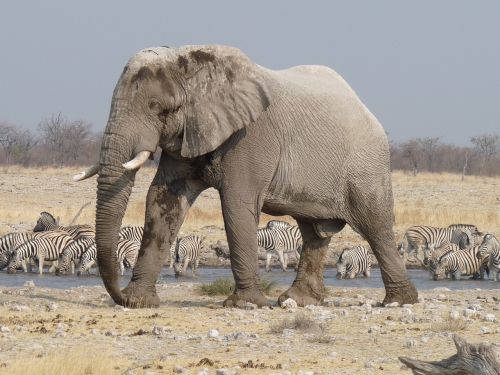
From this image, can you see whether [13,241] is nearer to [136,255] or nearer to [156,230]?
[136,255]

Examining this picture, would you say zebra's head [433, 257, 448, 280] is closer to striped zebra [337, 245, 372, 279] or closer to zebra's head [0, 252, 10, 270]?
striped zebra [337, 245, 372, 279]

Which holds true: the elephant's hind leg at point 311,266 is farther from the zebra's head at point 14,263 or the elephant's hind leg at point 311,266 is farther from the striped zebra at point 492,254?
the zebra's head at point 14,263

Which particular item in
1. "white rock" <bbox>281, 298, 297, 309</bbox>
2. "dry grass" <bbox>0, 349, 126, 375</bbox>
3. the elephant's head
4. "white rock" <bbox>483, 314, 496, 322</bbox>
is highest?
the elephant's head

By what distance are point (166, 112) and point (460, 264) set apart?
10708 mm

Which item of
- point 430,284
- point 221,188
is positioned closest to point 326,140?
point 221,188

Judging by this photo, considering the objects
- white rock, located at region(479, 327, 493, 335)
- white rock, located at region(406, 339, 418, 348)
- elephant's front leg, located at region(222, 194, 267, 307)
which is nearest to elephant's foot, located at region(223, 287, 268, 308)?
elephant's front leg, located at region(222, 194, 267, 307)

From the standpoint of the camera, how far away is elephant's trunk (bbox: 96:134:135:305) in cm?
1091

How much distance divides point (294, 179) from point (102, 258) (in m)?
2.09

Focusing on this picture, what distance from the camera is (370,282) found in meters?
20.0

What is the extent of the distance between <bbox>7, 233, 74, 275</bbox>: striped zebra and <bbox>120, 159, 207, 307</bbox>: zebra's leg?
29.4 feet

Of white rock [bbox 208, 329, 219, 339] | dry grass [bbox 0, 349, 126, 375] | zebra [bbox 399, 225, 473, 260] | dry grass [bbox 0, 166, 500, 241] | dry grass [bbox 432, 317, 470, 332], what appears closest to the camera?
dry grass [bbox 0, 349, 126, 375]

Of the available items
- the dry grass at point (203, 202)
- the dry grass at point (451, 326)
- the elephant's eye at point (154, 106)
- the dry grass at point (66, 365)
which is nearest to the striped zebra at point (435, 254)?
the dry grass at point (203, 202)

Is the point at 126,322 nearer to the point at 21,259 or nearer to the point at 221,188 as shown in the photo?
the point at 221,188

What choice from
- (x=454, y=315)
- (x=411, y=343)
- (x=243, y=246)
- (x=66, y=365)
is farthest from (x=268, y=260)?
(x=66, y=365)
